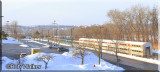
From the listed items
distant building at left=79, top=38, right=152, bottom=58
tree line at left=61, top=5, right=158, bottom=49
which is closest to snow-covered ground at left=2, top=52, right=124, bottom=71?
distant building at left=79, top=38, right=152, bottom=58

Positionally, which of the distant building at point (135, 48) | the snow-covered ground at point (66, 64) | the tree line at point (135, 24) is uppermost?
the tree line at point (135, 24)

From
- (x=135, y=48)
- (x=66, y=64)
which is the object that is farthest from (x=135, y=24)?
(x=66, y=64)

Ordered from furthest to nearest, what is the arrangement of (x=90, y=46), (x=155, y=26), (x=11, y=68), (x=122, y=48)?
(x=155, y=26) < (x=90, y=46) < (x=122, y=48) < (x=11, y=68)

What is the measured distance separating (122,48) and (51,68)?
13688 millimetres

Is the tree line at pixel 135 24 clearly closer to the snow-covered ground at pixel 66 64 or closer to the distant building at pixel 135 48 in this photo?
the distant building at pixel 135 48

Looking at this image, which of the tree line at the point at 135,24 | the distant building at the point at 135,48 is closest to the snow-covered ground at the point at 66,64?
the distant building at the point at 135,48

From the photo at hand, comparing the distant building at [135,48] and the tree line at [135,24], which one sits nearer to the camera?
the distant building at [135,48]

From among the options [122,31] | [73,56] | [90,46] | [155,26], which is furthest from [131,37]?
[73,56]

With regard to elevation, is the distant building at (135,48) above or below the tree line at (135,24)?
below

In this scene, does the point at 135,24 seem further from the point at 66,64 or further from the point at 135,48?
the point at 66,64

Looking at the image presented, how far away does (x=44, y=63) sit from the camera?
13289mm

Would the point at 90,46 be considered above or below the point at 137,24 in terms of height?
below

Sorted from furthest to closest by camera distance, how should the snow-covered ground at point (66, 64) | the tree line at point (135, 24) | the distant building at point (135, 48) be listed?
1. the tree line at point (135, 24)
2. the distant building at point (135, 48)
3. the snow-covered ground at point (66, 64)

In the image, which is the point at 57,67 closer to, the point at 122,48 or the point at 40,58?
the point at 40,58
